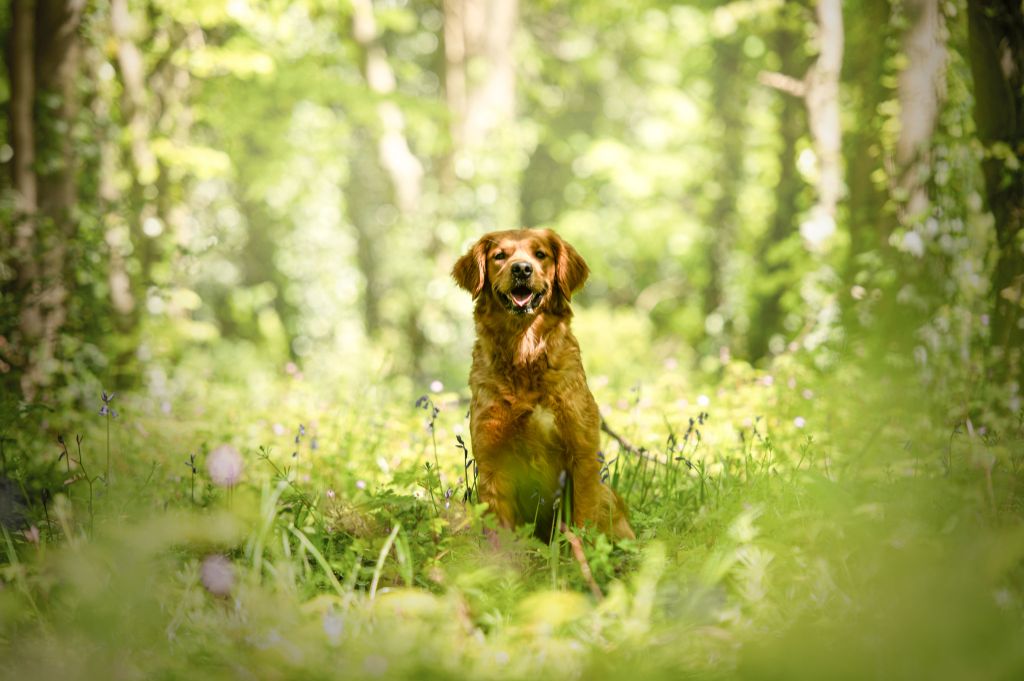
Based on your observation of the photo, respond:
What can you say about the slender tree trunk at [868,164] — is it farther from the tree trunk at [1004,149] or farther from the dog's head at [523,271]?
the dog's head at [523,271]

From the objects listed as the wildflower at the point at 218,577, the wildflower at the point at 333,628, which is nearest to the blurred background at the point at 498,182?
the wildflower at the point at 218,577

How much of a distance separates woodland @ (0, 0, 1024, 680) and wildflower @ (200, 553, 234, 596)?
0.05 feet

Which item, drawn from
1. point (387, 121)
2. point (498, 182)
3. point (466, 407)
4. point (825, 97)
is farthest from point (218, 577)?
point (387, 121)

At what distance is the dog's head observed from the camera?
11.4 ft

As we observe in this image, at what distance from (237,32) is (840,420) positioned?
1012 centimetres

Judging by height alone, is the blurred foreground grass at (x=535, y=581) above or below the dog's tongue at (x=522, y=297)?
below

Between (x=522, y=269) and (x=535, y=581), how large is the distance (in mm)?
1350

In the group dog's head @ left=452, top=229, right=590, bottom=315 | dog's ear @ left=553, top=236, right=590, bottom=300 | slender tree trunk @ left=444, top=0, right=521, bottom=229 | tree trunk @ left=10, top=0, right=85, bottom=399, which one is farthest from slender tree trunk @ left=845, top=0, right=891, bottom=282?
slender tree trunk @ left=444, top=0, right=521, bottom=229

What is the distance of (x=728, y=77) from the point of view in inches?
552

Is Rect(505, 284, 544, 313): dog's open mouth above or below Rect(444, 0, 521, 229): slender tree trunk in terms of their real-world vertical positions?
below

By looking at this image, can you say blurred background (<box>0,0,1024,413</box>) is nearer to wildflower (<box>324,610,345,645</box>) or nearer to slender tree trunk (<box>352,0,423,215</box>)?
slender tree trunk (<box>352,0,423,215</box>)

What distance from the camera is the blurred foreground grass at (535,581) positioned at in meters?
2.07

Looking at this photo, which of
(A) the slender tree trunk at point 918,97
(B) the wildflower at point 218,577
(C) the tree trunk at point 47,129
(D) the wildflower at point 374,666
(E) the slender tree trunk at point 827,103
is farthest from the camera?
(E) the slender tree trunk at point 827,103

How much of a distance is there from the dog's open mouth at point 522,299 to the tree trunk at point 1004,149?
253 centimetres
